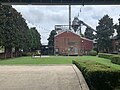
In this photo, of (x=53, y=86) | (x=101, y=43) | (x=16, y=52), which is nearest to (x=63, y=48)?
(x=101, y=43)

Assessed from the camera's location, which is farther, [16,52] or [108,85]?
[16,52]

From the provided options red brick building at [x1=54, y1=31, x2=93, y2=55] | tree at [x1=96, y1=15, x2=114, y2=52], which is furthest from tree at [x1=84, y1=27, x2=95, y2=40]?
tree at [x1=96, y1=15, x2=114, y2=52]

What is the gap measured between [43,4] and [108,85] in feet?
31.4

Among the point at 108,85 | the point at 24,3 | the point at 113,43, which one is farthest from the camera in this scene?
the point at 113,43

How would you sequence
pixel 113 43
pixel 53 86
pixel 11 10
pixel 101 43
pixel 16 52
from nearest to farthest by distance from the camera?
pixel 53 86
pixel 11 10
pixel 16 52
pixel 101 43
pixel 113 43

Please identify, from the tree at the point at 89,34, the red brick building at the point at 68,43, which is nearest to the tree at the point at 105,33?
the red brick building at the point at 68,43

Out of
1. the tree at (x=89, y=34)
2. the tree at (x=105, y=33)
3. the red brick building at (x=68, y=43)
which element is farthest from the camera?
the tree at (x=89, y=34)

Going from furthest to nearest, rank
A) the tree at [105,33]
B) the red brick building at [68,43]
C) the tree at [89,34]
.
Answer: the tree at [89,34]
the red brick building at [68,43]
the tree at [105,33]

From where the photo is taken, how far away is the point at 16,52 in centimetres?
7125

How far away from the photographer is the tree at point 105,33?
8206 cm

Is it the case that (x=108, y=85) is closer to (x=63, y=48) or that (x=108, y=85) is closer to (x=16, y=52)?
(x=16, y=52)

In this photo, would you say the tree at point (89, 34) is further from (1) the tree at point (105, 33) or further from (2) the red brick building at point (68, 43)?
(1) the tree at point (105, 33)

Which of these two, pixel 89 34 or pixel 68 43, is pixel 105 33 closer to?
pixel 68 43

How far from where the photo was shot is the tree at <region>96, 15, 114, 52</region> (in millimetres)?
82062
